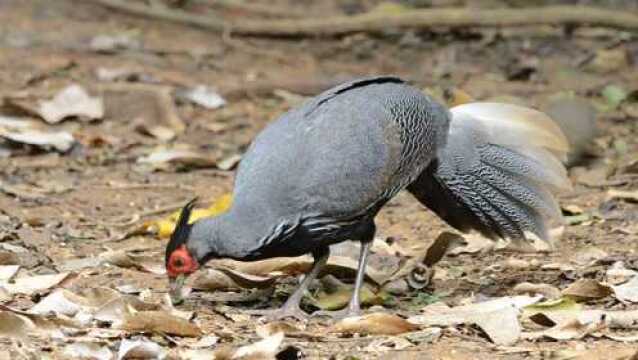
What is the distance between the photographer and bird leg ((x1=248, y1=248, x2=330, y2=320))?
197 inches

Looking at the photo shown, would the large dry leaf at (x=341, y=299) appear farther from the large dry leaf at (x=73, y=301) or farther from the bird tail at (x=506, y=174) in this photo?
the large dry leaf at (x=73, y=301)

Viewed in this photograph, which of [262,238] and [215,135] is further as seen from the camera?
[215,135]

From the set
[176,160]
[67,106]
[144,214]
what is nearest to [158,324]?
[144,214]

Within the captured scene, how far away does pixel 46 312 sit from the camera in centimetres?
471

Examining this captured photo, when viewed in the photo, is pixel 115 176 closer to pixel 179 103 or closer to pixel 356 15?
pixel 179 103

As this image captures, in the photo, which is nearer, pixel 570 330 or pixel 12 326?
pixel 12 326

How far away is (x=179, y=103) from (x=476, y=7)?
9.76ft

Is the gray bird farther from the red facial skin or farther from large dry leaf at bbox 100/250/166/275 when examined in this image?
large dry leaf at bbox 100/250/166/275

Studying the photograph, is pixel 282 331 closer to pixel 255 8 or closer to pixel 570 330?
pixel 570 330

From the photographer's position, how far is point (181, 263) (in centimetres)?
488

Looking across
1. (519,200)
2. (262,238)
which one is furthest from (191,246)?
(519,200)

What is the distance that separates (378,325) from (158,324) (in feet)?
2.46

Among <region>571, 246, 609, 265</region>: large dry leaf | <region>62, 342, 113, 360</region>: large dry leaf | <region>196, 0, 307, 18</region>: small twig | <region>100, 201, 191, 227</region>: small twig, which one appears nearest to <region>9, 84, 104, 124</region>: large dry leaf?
<region>100, 201, 191, 227</region>: small twig

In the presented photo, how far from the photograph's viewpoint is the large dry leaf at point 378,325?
462 cm
